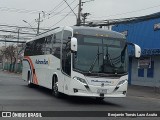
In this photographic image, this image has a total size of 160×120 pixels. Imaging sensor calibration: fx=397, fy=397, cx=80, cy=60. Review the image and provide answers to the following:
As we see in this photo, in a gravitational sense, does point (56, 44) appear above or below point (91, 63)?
above

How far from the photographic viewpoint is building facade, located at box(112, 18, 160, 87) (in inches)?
1328

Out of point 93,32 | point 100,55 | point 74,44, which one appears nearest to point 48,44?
point 93,32

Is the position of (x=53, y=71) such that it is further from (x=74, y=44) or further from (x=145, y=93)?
(x=145, y=93)

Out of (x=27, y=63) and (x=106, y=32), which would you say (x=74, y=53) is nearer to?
(x=106, y=32)

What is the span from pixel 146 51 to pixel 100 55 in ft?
58.3

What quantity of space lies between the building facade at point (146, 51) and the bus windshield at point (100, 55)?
608 inches

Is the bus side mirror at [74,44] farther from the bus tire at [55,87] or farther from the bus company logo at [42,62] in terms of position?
the bus company logo at [42,62]

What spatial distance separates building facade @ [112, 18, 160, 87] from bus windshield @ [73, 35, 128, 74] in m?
15.4

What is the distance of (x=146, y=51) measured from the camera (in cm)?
3434

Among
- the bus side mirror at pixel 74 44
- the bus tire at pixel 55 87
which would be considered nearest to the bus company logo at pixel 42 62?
the bus tire at pixel 55 87

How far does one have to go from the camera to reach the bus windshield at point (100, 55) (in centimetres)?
1694

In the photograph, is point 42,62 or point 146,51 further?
point 146,51

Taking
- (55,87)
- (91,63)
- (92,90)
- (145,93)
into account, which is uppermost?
(91,63)

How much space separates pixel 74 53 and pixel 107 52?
151cm
